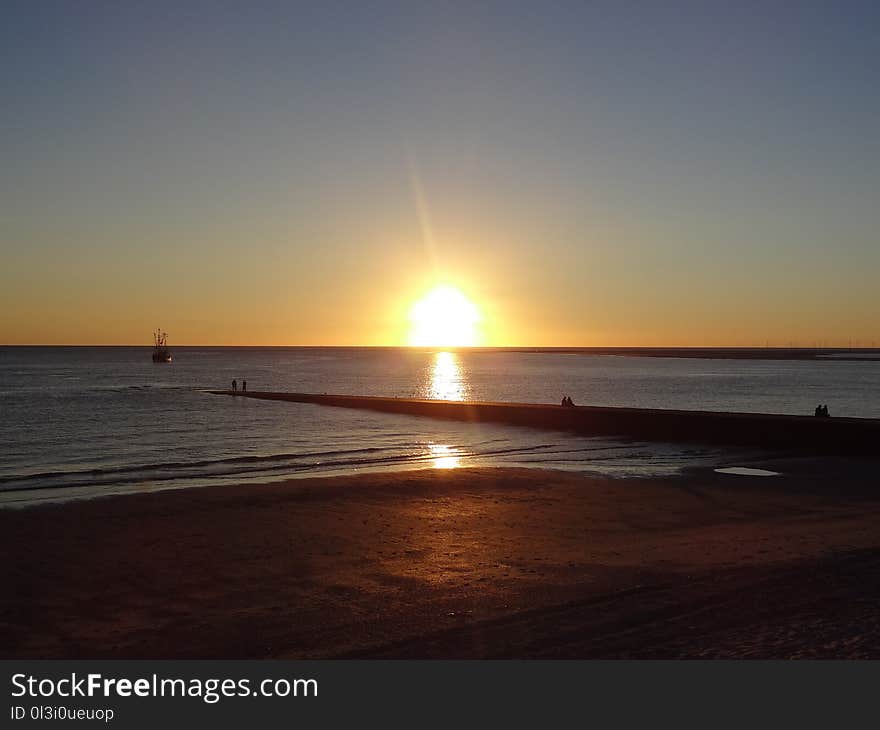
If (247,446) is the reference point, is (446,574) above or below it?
below

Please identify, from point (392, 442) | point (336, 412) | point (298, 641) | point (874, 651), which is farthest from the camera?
point (336, 412)

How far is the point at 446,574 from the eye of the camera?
13250 mm

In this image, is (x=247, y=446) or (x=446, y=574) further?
(x=247, y=446)

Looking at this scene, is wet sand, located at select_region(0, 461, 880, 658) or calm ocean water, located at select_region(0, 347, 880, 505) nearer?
wet sand, located at select_region(0, 461, 880, 658)

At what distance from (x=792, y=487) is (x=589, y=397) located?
67148 millimetres

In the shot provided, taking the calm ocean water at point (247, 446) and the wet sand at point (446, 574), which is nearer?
the wet sand at point (446, 574)

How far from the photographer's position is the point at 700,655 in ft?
27.8

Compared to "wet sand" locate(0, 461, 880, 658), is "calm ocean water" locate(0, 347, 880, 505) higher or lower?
higher

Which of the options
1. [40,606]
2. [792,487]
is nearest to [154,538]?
[40,606]

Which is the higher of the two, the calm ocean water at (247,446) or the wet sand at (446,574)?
the calm ocean water at (247,446)

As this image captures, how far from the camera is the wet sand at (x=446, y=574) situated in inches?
375

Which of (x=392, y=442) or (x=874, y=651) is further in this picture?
(x=392, y=442)

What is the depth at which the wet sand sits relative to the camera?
953cm

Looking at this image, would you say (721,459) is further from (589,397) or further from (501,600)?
(589,397)
